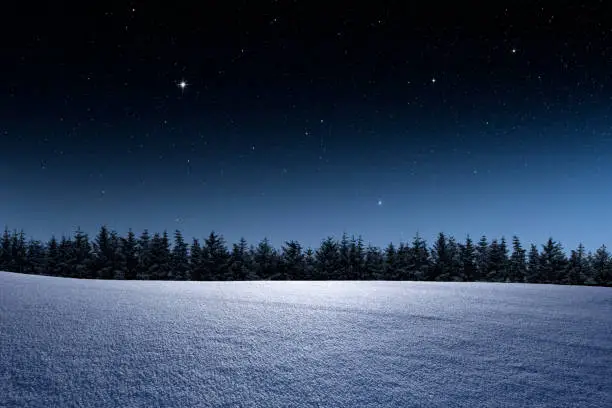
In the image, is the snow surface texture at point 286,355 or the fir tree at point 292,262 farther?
the fir tree at point 292,262

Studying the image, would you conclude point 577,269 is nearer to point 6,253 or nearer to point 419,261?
point 419,261

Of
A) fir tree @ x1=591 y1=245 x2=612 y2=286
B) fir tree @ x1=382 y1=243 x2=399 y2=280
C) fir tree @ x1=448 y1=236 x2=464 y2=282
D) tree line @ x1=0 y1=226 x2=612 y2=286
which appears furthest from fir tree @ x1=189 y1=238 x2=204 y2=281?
fir tree @ x1=591 y1=245 x2=612 y2=286

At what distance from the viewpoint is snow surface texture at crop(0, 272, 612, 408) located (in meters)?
1.82

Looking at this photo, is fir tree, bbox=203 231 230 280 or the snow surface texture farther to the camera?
fir tree, bbox=203 231 230 280

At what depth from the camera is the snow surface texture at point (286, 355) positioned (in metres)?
1.82

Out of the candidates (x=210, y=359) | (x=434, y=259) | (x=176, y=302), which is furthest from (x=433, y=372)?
(x=434, y=259)

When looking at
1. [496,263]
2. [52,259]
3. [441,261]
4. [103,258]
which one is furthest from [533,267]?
[52,259]

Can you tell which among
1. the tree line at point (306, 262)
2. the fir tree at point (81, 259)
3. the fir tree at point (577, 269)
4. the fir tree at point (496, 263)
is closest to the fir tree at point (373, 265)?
the tree line at point (306, 262)

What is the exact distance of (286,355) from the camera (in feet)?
7.65

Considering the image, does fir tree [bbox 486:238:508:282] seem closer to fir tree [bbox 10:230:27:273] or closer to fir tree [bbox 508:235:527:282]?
fir tree [bbox 508:235:527:282]

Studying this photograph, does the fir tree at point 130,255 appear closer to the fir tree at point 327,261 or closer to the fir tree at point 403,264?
the fir tree at point 327,261

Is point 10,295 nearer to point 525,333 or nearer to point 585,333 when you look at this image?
point 525,333

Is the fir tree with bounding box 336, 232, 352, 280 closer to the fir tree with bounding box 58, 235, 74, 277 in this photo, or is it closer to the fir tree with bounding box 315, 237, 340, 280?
the fir tree with bounding box 315, 237, 340, 280

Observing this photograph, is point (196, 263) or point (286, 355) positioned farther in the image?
point (196, 263)
